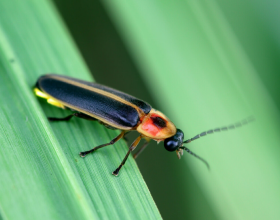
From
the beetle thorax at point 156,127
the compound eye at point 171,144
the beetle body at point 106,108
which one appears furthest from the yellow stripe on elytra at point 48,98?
the compound eye at point 171,144

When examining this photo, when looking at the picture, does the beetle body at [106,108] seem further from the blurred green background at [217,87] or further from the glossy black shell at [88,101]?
the blurred green background at [217,87]

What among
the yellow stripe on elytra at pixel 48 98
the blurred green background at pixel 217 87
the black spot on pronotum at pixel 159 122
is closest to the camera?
the yellow stripe on elytra at pixel 48 98

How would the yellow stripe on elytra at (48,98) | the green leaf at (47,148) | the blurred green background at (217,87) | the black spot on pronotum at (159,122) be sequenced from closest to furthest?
1. the green leaf at (47,148)
2. the yellow stripe on elytra at (48,98)
3. the black spot on pronotum at (159,122)
4. the blurred green background at (217,87)

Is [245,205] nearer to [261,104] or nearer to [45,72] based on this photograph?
[261,104]

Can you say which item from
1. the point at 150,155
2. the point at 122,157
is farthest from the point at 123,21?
the point at 150,155

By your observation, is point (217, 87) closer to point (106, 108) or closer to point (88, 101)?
point (106, 108)

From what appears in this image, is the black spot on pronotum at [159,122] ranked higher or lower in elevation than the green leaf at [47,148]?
lower
